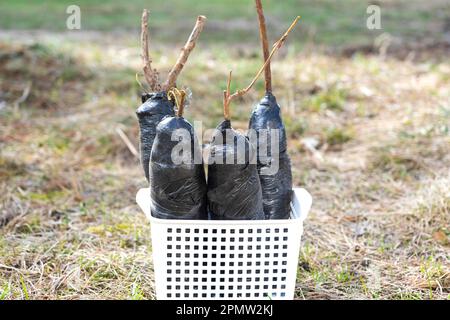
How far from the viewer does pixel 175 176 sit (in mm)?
1852

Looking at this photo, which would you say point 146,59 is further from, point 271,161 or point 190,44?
point 271,161

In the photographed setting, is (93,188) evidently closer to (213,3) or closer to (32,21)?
(32,21)

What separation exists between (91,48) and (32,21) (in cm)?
160

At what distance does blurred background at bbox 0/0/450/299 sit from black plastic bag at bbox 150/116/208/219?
0.40m

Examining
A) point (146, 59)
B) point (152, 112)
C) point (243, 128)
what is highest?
point (146, 59)

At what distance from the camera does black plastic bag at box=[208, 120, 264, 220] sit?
1872 mm

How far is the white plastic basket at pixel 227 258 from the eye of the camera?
6.11 feet

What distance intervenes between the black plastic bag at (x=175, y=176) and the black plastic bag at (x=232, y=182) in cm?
5

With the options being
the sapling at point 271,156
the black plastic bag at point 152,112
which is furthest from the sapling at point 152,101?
the sapling at point 271,156

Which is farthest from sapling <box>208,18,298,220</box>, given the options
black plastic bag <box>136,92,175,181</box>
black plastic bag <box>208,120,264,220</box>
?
black plastic bag <box>136,92,175,181</box>

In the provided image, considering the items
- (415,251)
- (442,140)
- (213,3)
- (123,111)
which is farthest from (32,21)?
(415,251)

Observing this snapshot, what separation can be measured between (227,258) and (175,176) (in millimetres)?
301

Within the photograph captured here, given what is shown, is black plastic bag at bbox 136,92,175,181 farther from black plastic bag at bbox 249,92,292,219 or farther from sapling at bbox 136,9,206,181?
black plastic bag at bbox 249,92,292,219

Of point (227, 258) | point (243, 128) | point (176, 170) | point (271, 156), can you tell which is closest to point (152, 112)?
point (176, 170)
